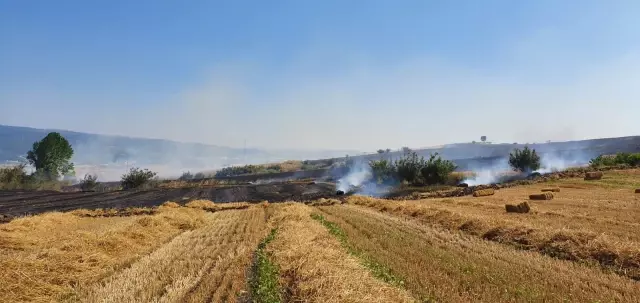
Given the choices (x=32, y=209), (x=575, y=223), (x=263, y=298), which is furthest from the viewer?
(x=32, y=209)

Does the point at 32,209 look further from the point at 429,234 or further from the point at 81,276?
the point at 429,234

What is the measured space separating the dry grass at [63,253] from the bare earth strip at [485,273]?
7.19 metres

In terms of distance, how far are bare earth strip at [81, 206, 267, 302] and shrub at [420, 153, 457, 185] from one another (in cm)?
3550

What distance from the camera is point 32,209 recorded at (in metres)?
38.4

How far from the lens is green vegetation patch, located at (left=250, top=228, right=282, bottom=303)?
7.79 m

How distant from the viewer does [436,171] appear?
48.2 metres

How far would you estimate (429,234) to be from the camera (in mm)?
15445

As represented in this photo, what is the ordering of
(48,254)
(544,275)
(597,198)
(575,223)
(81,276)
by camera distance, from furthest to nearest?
(597,198) → (575,223) → (48,254) → (81,276) → (544,275)

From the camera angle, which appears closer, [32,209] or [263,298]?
[263,298]

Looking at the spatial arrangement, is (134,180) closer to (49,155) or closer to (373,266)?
Answer: (49,155)

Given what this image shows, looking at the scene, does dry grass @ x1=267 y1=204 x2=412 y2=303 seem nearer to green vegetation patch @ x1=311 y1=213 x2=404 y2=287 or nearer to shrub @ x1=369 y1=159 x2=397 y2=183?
green vegetation patch @ x1=311 y1=213 x2=404 y2=287

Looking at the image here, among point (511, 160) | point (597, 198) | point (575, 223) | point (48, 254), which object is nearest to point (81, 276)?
point (48, 254)

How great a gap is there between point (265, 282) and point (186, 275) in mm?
2489

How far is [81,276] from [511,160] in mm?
→ 59364
